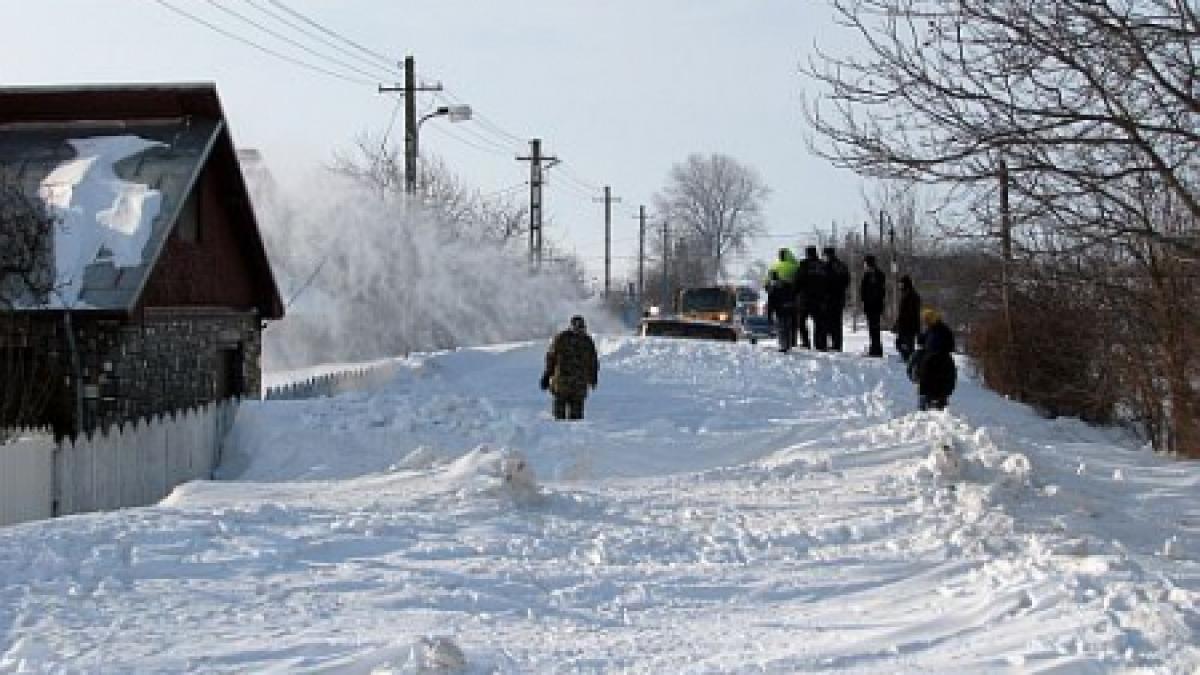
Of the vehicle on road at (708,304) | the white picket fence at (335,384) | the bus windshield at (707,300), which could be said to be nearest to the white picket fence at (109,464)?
the white picket fence at (335,384)

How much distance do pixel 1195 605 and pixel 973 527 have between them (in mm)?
3330

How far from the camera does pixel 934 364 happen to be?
19016mm

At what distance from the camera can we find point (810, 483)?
1362 centimetres

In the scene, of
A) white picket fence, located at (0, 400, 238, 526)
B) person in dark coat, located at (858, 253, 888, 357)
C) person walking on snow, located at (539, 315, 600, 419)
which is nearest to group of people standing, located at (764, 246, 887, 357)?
person in dark coat, located at (858, 253, 888, 357)

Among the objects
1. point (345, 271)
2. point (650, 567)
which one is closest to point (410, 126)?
point (345, 271)

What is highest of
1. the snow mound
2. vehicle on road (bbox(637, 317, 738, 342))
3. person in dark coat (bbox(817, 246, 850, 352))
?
person in dark coat (bbox(817, 246, 850, 352))

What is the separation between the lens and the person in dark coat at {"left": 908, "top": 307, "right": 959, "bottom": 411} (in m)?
18.7

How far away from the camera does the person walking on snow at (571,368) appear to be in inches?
724

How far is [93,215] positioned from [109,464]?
4.99 m

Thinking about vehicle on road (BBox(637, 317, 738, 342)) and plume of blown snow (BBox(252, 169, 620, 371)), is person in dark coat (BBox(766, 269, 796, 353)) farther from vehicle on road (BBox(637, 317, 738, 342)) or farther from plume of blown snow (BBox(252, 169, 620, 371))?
plume of blown snow (BBox(252, 169, 620, 371))

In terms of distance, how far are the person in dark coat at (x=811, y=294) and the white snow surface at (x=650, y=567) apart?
29.7 ft

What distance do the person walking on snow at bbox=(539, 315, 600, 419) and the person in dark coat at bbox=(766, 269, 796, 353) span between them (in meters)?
8.98

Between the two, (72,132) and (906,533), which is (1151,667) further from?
(72,132)

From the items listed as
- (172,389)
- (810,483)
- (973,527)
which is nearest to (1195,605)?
(973,527)
